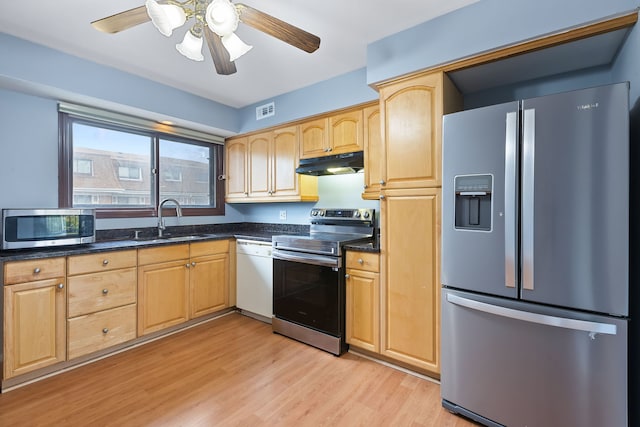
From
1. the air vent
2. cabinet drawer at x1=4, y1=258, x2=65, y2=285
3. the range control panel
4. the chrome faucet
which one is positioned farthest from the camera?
the air vent

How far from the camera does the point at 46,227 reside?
223 centimetres

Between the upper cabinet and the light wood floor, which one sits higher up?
the upper cabinet

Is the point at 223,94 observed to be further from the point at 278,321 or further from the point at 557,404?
the point at 557,404

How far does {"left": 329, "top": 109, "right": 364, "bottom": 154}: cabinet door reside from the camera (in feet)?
8.81

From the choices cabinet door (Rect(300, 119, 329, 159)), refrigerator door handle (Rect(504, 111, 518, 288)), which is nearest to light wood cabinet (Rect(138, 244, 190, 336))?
cabinet door (Rect(300, 119, 329, 159))

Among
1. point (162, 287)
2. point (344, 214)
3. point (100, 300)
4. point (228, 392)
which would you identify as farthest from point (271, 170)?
point (228, 392)

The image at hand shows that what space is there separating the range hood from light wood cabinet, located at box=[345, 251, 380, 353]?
798 millimetres

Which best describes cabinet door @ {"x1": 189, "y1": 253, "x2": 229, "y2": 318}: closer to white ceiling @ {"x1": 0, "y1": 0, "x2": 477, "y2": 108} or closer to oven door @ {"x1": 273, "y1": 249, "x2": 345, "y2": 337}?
oven door @ {"x1": 273, "y1": 249, "x2": 345, "y2": 337}

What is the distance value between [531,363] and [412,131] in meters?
1.53

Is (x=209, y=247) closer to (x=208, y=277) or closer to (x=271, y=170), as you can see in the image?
(x=208, y=277)

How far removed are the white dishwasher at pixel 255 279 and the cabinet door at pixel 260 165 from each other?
64 cm

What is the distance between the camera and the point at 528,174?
150cm

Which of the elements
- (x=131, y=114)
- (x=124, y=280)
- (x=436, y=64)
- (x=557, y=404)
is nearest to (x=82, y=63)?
(x=131, y=114)

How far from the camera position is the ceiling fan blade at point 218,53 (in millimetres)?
1594
